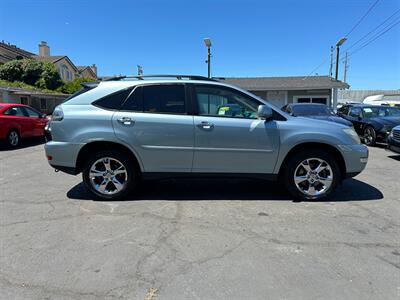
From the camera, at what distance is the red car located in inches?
393

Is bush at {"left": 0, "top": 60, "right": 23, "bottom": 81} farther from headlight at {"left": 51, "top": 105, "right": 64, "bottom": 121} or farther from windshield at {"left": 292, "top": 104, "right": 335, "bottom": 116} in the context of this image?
headlight at {"left": 51, "top": 105, "right": 64, "bottom": 121}

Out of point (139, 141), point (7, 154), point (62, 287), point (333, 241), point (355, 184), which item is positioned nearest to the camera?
point (62, 287)

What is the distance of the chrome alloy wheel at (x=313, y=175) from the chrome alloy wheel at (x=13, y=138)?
950 cm

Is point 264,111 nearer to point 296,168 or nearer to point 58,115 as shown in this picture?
point 296,168

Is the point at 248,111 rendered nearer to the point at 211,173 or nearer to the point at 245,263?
the point at 211,173

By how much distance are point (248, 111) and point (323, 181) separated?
1.58 meters

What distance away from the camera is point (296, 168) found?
4.70 meters

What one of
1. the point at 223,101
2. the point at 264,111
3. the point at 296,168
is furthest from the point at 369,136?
the point at 223,101

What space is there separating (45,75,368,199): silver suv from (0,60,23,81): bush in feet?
103

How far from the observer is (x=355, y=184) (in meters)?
5.83

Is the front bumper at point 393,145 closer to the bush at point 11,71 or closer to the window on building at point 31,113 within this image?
the window on building at point 31,113

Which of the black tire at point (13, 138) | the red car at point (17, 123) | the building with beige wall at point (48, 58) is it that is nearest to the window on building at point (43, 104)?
the building with beige wall at point (48, 58)

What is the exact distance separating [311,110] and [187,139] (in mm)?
7362

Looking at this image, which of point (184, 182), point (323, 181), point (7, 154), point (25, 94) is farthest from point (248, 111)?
point (25, 94)
